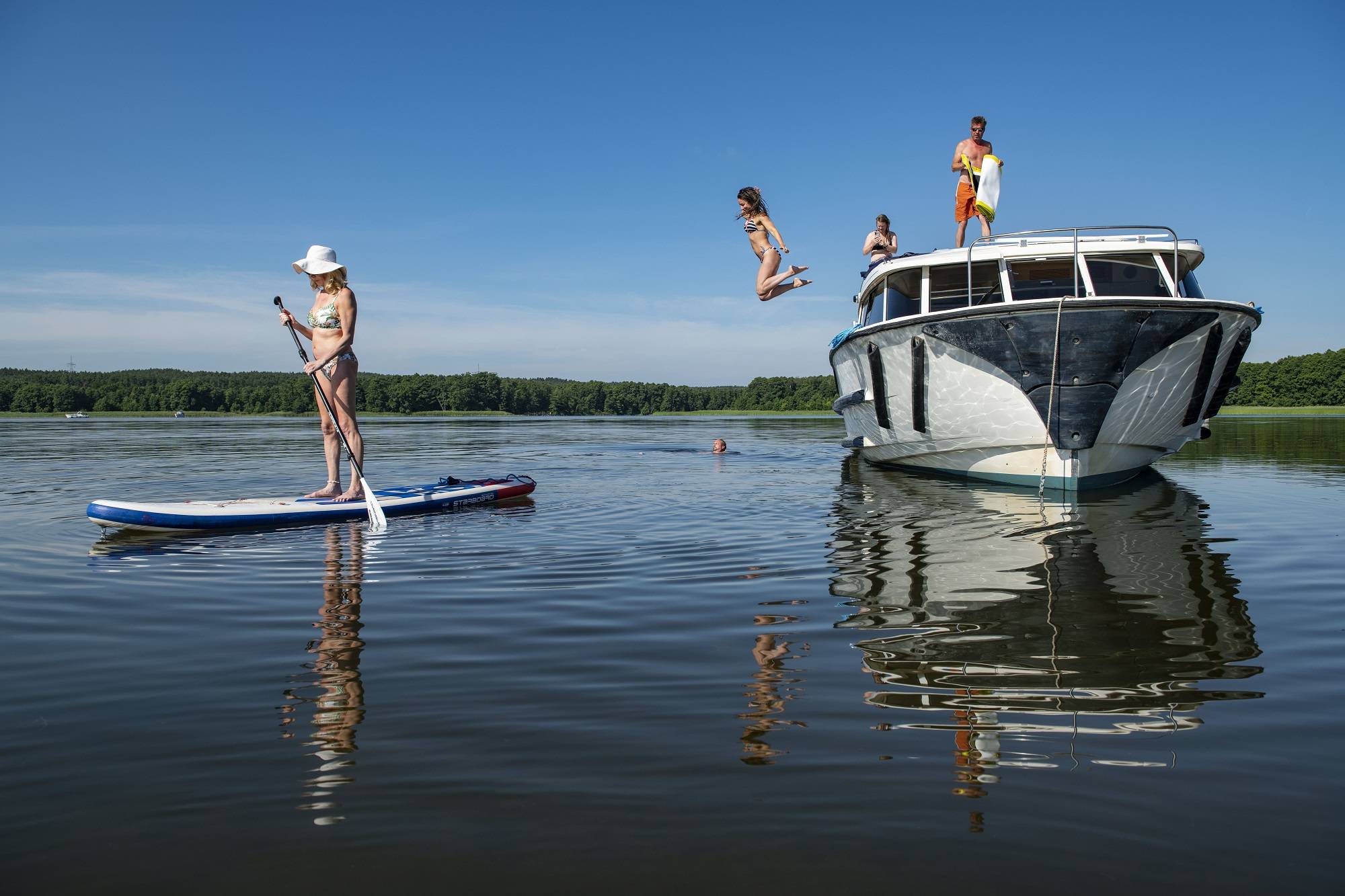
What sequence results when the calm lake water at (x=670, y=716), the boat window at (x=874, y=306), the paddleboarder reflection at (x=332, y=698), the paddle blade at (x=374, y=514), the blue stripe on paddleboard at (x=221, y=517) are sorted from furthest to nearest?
the boat window at (x=874, y=306), the paddle blade at (x=374, y=514), the blue stripe on paddleboard at (x=221, y=517), the paddleboarder reflection at (x=332, y=698), the calm lake water at (x=670, y=716)

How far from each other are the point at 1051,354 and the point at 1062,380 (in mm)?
383

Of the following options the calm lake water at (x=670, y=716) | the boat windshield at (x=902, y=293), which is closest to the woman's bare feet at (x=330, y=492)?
the calm lake water at (x=670, y=716)

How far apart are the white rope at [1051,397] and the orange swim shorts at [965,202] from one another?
3.63 meters

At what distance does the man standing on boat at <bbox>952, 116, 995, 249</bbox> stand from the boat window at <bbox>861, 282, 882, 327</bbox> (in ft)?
4.97

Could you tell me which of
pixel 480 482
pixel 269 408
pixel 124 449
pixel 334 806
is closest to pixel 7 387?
pixel 269 408

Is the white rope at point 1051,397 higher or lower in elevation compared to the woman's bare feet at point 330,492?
higher

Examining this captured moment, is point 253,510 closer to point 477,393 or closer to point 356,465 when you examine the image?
point 356,465

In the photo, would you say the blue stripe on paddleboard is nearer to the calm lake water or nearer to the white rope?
the calm lake water

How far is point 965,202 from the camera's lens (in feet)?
47.7

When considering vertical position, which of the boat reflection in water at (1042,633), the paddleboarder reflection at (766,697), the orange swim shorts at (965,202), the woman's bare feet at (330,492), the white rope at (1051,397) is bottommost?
the paddleboarder reflection at (766,697)

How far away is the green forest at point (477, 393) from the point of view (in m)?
93.4

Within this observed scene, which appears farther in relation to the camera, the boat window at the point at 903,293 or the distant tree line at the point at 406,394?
the distant tree line at the point at 406,394

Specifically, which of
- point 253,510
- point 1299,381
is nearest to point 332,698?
point 253,510

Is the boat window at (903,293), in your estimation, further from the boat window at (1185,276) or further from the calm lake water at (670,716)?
the calm lake water at (670,716)
